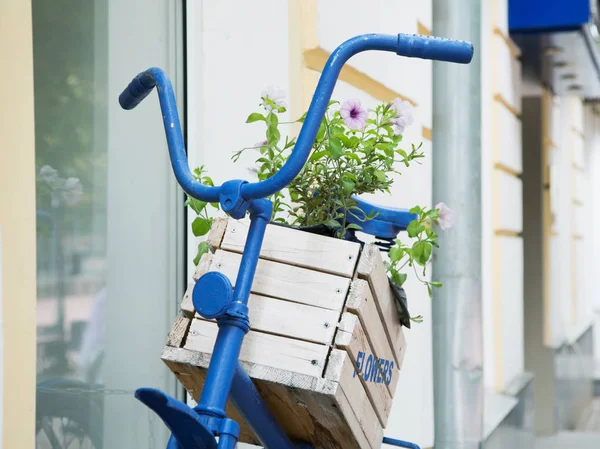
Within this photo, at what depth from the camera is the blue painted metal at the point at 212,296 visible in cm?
129

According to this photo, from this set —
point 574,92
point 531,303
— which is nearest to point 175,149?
point 531,303

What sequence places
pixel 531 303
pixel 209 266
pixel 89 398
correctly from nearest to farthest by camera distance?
1. pixel 209 266
2. pixel 89 398
3. pixel 531 303

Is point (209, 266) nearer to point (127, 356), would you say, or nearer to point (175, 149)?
point (175, 149)

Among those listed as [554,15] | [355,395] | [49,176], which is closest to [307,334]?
[355,395]

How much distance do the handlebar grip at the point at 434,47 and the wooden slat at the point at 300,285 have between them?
403mm

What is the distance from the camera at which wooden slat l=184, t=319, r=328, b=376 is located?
58.6 inches

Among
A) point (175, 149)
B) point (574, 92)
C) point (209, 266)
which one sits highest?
point (574, 92)

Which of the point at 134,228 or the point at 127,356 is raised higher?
the point at 134,228

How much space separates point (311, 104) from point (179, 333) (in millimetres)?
471

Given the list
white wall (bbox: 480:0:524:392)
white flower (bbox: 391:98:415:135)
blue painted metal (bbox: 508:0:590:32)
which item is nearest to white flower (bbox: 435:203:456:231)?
white flower (bbox: 391:98:415:135)

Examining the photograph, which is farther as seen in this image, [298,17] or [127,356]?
[298,17]

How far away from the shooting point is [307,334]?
152cm

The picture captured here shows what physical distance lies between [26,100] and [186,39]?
0.79 meters

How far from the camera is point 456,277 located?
3.24m
